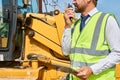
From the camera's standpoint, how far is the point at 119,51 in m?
2.79

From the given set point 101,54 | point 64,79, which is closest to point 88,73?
point 101,54

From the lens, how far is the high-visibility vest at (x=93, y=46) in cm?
281

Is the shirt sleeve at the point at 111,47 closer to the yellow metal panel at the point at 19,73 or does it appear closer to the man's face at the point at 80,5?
the man's face at the point at 80,5

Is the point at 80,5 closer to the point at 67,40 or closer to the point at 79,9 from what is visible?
the point at 79,9

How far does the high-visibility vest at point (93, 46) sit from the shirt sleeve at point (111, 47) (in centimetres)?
4

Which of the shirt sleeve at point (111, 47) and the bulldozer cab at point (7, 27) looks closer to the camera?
the shirt sleeve at point (111, 47)

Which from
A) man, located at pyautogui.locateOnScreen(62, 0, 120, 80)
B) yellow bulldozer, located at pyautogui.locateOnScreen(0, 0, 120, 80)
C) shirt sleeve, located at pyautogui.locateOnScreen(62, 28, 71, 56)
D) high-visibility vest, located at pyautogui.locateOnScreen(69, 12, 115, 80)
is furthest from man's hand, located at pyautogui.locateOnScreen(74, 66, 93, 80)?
yellow bulldozer, located at pyautogui.locateOnScreen(0, 0, 120, 80)

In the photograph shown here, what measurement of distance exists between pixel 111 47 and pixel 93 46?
13cm

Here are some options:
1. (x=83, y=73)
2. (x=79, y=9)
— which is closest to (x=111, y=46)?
(x=83, y=73)

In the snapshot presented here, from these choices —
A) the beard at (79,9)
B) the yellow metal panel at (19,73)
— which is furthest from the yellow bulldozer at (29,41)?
the beard at (79,9)

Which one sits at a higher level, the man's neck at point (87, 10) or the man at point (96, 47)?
the man's neck at point (87, 10)

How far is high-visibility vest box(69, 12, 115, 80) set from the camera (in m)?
2.81

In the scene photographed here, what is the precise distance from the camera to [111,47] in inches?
110

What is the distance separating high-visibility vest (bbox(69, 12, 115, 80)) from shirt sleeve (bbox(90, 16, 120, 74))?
0.12ft
